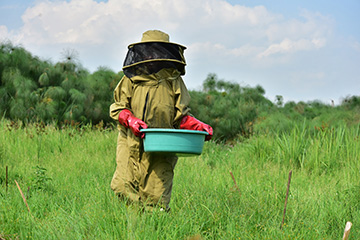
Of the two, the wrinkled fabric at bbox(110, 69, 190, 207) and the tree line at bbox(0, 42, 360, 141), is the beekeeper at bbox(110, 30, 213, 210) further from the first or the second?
the tree line at bbox(0, 42, 360, 141)

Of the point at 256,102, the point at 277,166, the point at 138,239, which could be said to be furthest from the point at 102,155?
the point at 256,102

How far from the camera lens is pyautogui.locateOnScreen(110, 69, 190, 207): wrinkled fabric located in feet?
10.2

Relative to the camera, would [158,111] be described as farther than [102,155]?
No

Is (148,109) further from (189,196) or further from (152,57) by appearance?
(189,196)

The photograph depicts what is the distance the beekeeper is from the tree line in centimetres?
588

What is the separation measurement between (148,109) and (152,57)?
432 millimetres

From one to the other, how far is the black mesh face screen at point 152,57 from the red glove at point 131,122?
0.36 metres

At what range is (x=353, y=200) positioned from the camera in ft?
13.8

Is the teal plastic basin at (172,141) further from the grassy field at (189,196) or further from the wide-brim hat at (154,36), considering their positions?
the wide-brim hat at (154,36)

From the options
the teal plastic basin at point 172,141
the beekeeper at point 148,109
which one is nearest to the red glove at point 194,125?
the beekeeper at point 148,109

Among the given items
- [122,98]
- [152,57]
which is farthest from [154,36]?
[122,98]

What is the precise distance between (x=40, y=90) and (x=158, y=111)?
26.7 ft

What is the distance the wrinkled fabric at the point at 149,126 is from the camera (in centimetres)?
312

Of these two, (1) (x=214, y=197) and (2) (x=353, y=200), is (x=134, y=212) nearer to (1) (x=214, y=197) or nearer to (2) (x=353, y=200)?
(1) (x=214, y=197)
